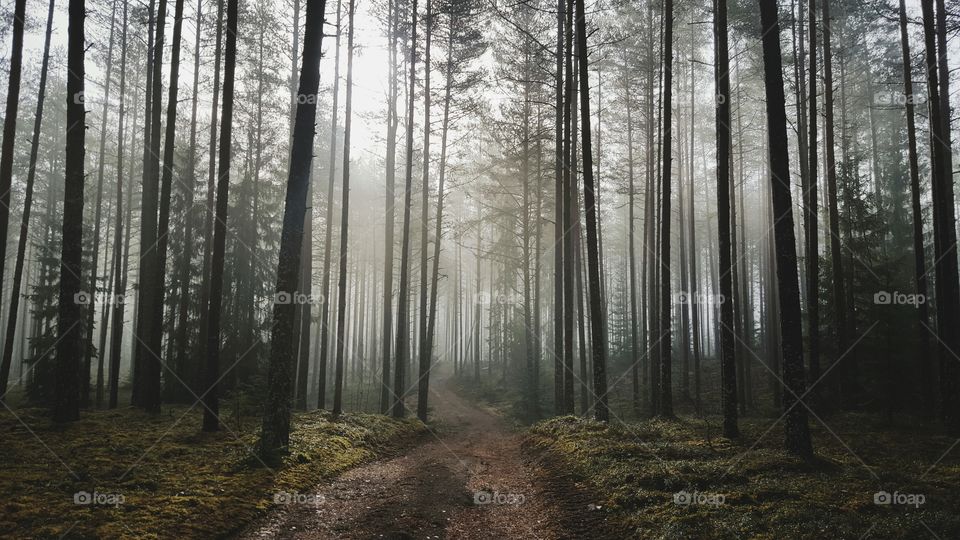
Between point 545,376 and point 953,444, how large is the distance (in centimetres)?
2195

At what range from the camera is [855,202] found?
17.5 metres

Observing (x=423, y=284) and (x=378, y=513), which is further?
(x=423, y=284)

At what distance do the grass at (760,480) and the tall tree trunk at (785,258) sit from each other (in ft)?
2.38

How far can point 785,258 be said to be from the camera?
8961 millimetres

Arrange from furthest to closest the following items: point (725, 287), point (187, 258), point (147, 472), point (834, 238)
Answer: point (187, 258) → point (834, 238) → point (725, 287) → point (147, 472)

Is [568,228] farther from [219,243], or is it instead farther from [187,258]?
[187,258]

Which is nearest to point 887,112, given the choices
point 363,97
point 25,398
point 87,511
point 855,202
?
point 855,202

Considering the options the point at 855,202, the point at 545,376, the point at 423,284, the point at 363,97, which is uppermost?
the point at 363,97

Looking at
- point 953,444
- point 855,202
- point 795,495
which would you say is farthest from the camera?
point 855,202

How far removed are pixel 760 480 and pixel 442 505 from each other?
5036 millimetres

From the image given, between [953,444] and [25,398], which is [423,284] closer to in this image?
[953,444]

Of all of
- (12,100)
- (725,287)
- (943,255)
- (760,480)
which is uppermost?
(12,100)

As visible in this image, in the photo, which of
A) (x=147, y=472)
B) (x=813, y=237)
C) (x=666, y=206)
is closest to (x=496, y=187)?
(x=666, y=206)

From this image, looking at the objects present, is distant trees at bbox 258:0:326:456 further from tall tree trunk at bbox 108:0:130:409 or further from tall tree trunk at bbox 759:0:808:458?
tall tree trunk at bbox 108:0:130:409
